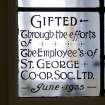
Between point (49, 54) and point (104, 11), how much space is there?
1.06 feet

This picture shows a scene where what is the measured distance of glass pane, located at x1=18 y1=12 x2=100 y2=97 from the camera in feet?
5.16

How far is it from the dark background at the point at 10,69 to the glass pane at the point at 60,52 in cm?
6

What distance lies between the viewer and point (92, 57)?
5.20ft

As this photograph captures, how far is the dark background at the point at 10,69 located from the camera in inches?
58.0

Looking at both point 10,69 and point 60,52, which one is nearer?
point 10,69

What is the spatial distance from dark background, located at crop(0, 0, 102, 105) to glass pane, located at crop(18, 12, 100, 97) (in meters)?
0.06

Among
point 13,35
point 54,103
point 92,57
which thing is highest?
point 13,35

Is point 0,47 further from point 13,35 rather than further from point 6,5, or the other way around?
point 6,5

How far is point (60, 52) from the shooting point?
1588 millimetres

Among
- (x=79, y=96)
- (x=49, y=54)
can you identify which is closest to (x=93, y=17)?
(x=49, y=54)

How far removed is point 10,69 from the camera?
1487 mm

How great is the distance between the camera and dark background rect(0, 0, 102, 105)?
4.83 ft

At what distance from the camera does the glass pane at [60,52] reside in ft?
5.16

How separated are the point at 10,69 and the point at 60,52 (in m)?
0.25
